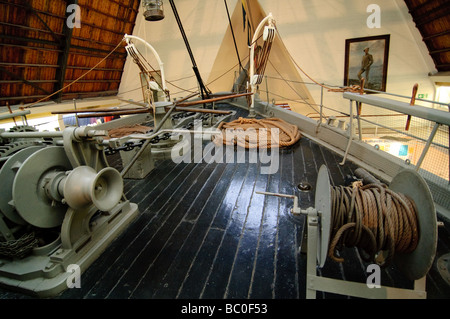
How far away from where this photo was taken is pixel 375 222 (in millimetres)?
1127

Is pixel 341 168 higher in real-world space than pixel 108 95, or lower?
lower

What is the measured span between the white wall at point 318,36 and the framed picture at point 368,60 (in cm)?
17

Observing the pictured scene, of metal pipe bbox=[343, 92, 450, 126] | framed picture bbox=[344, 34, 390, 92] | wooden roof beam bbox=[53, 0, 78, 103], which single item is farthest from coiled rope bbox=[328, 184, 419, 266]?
wooden roof beam bbox=[53, 0, 78, 103]

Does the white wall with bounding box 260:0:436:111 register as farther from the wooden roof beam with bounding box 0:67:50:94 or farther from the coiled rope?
the coiled rope

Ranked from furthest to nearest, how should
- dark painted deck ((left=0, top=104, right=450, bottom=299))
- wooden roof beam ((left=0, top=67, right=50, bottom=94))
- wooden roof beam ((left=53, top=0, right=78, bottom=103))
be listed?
wooden roof beam ((left=53, top=0, right=78, bottom=103)), wooden roof beam ((left=0, top=67, right=50, bottom=94)), dark painted deck ((left=0, top=104, right=450, bottom=299))

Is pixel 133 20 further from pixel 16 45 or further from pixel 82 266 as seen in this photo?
pixel 82 266

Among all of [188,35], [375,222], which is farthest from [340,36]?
[375,222]

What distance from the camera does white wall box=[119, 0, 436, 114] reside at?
8172mm

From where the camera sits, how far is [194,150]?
138 inches

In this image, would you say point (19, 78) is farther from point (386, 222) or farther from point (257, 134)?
point (386, 222)

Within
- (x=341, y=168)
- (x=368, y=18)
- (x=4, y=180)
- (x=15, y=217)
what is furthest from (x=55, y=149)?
(x=368, y=18)

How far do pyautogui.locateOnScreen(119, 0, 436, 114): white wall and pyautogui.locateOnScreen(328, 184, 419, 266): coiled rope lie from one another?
9.03m

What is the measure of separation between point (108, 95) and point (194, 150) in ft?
34.4

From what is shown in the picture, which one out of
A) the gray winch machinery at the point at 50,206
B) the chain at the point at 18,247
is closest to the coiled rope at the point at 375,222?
the gray winch machinery at the point at 50,206
